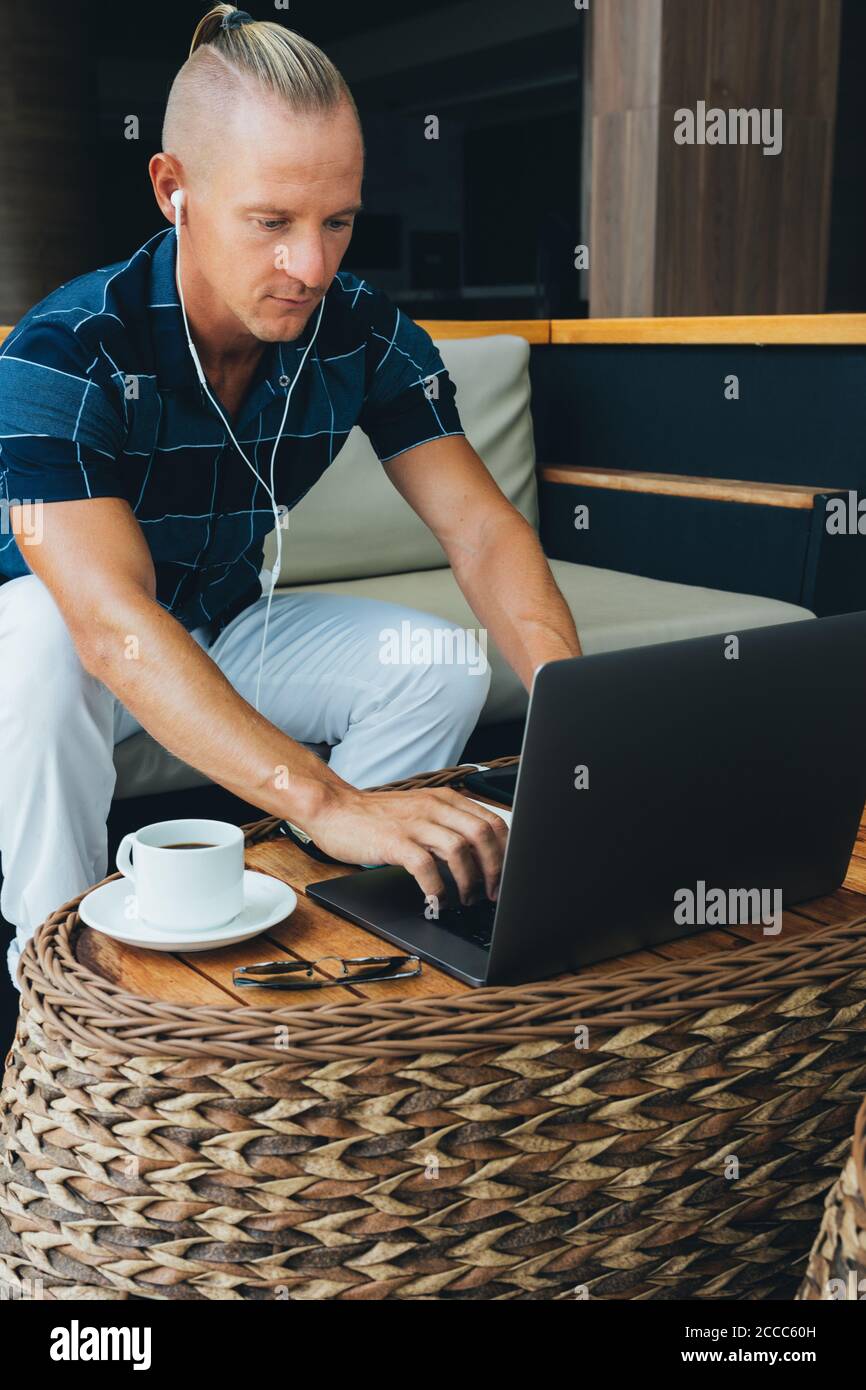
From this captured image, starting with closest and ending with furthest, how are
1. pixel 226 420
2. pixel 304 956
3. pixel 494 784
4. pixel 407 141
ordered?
pixel 304 956 → pixel 494 784 → pixel 226 420 → pixel 407 141

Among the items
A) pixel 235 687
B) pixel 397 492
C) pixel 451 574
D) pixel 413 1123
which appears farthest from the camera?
pixel 451 574

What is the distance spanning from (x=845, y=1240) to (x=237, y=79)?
1.19 metres

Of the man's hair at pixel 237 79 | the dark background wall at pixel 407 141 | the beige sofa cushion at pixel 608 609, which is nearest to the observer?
the man's hair at pixel 237 79

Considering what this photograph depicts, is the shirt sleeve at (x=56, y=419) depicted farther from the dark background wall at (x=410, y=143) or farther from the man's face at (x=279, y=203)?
the dark background wall at (x=410, y=143)

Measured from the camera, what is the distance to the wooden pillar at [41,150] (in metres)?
6.25

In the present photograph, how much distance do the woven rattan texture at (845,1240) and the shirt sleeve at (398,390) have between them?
3.90ft

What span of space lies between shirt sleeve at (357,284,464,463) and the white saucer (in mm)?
853

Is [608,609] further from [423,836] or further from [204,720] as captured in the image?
[423,836]

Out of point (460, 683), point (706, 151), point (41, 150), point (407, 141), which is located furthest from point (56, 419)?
point (407, 141)

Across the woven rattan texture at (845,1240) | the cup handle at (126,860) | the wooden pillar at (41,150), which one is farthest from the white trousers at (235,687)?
the wooden pillar at (41,150)

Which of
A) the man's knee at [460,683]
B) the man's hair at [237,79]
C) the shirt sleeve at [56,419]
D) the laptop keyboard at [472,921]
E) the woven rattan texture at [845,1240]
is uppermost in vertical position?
the man's hair at [237,79]

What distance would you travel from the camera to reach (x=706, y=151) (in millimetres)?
3760

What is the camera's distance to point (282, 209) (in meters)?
1.38
